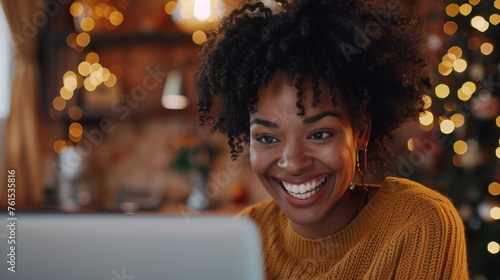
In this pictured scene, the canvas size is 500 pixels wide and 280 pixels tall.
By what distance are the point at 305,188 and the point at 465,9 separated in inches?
90.9

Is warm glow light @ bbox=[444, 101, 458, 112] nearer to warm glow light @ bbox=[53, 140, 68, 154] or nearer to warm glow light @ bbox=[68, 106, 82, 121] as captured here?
warm glow light @ bbox=[68, 106, 82, 121]

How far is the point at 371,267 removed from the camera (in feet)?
3.97

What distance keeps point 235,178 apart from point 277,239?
8.28 feet

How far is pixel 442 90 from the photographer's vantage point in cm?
318

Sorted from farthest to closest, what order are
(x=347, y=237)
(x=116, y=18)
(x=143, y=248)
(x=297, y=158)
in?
(x=116, y=18)
(x=347, y=237)
(x=297, y=158)
(x=143, y=248)

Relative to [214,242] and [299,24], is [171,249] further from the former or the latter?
[299,24]

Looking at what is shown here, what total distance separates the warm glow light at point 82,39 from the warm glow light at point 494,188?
2.44 m

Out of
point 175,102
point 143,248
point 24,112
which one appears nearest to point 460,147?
point 175,102

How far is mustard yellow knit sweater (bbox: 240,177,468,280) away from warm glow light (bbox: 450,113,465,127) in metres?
1.89

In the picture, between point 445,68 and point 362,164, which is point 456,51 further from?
point 362,164

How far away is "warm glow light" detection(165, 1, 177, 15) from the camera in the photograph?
3.93 m

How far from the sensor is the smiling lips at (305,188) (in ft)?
3.89

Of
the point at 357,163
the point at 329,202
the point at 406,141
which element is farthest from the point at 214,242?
the point at 406,141

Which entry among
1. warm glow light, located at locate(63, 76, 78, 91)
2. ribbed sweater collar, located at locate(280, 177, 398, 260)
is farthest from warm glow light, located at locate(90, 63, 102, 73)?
ribbed sweater collar, located at locate(280, 177, 398, 260)
